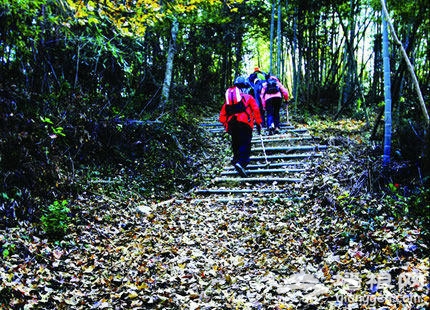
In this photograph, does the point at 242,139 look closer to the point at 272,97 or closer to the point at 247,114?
the point at 247,114

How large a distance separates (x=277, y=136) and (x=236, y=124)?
2254mm

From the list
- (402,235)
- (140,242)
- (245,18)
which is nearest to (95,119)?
(140,242)

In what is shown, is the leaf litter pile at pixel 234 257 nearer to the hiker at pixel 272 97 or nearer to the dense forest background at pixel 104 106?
the dense forest background at pixel 104 106

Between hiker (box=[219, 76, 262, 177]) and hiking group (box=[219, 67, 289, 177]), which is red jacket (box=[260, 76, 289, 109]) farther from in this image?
hiker (box=[219, 76, 262, 177])

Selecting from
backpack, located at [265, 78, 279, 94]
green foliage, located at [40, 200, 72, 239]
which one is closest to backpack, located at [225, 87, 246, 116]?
backpack, located at [265, 78, 279, 94]

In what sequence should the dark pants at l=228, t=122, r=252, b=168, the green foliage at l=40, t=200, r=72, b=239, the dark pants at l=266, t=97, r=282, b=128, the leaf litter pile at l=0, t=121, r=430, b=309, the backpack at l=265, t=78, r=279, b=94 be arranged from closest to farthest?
the leaf litter pile at l=0, t=121, r=430, b=309 → the green foliage at l=40, t=200, r=72, b=239 → the dark pants at l=228, t=122, r=252, b=168 → the backpack at l=265, t=78, r=279, b=94 → the dark pants at l=266, t=97, r=282, b=128

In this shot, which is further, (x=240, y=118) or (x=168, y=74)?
(x=168, y=74)

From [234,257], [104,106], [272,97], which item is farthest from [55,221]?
[272,97]

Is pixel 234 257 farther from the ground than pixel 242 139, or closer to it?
closer to it

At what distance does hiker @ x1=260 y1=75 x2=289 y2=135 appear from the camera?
981 cm

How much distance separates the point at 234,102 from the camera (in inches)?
302

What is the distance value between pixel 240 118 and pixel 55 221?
14.4 feet

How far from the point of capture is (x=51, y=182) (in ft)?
18.7

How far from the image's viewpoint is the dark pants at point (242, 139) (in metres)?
7.85
